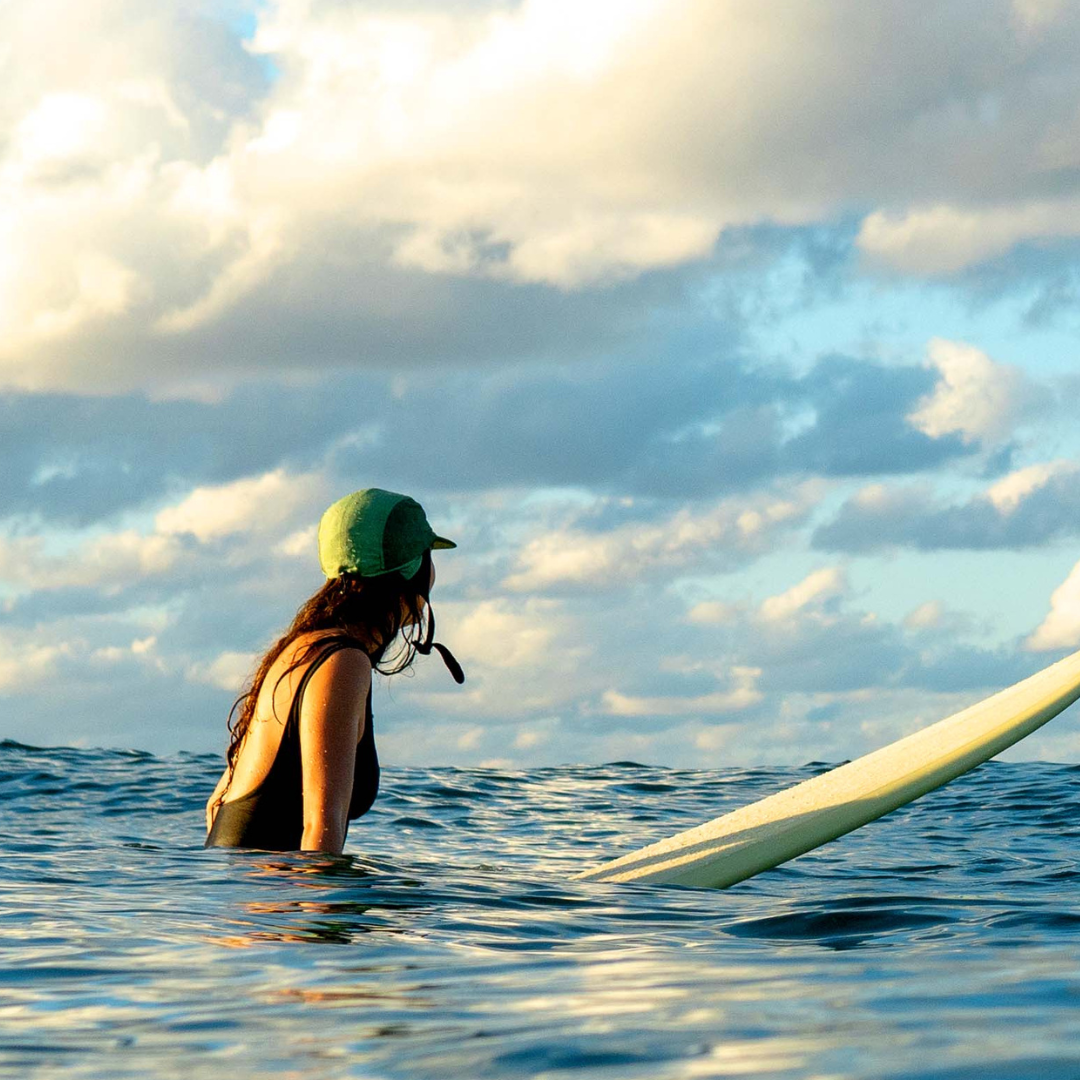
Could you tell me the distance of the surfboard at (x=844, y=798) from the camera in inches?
240

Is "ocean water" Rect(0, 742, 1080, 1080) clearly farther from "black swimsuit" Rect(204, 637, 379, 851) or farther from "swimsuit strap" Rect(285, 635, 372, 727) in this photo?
"swimsuit strap" Rect(285, 635, 372, 727)

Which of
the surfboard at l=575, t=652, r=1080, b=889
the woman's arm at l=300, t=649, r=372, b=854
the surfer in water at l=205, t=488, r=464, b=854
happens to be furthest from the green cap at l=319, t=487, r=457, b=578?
the surfboard at l=575, t=652, r=1080, b=889

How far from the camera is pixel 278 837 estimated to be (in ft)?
16.6

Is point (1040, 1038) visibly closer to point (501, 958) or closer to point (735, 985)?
point (735, 985)

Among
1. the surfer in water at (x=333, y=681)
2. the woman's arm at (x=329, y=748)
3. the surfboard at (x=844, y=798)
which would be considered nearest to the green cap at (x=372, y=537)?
the surfer in water at (x=333, y=681)

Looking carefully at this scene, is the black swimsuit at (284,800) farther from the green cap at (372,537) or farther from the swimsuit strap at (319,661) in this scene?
the green cap at (372,537)

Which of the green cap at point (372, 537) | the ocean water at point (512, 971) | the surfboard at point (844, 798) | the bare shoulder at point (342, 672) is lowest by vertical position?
the ocean water at point (512, 971)

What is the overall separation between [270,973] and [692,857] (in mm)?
3086

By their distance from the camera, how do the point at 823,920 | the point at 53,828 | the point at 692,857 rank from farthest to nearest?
the point at 53,828 → the point at 692,857 → the point at 823,920

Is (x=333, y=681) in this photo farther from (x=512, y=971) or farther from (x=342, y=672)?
(x=512, y=971)

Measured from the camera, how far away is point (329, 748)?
15.3 feet

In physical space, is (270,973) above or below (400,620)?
below

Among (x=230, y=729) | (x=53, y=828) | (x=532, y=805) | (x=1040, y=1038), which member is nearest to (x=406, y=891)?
(x=230, y=729)

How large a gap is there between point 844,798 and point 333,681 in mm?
3087
